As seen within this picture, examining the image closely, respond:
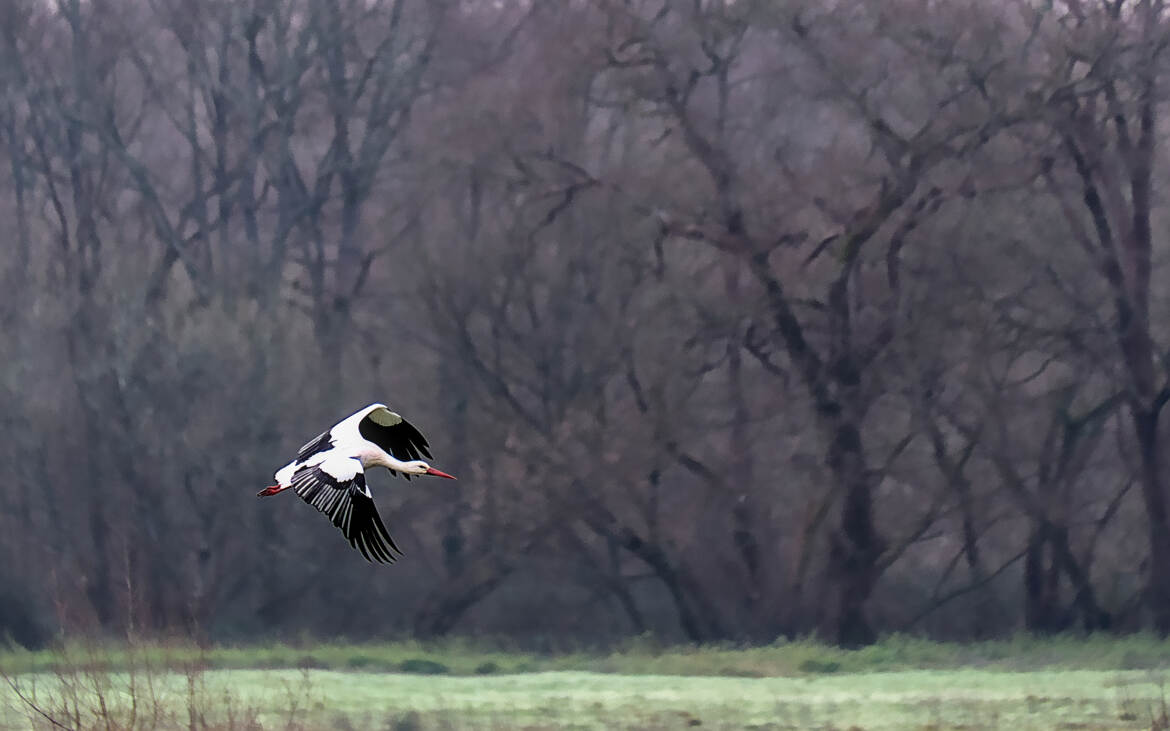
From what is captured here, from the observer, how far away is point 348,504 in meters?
9.59

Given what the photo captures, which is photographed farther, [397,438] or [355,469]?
[397,438]

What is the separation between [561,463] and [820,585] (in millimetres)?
3581

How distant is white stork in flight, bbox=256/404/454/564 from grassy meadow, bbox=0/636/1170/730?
8.11 feet

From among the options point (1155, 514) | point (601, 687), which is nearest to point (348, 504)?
point (601, 687)

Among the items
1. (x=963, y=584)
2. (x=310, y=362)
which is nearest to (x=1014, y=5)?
(x=963, y=584)

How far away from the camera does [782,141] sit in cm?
2630

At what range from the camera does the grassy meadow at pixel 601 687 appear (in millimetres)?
15484

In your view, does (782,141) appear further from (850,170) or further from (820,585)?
(820,585)

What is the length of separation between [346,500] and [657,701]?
9.83 meters

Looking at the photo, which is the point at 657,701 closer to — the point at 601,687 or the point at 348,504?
the point at 601,687

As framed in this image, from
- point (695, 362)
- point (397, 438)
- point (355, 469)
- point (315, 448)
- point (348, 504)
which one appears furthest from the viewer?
point (695, 362)

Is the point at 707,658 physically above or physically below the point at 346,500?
below

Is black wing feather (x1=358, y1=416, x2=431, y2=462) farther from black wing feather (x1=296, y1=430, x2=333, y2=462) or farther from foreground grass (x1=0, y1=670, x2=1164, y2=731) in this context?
foreground grass (x1=0, y1=670, x2=1164, y2=731)

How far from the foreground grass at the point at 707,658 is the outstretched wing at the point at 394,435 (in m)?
11.1
